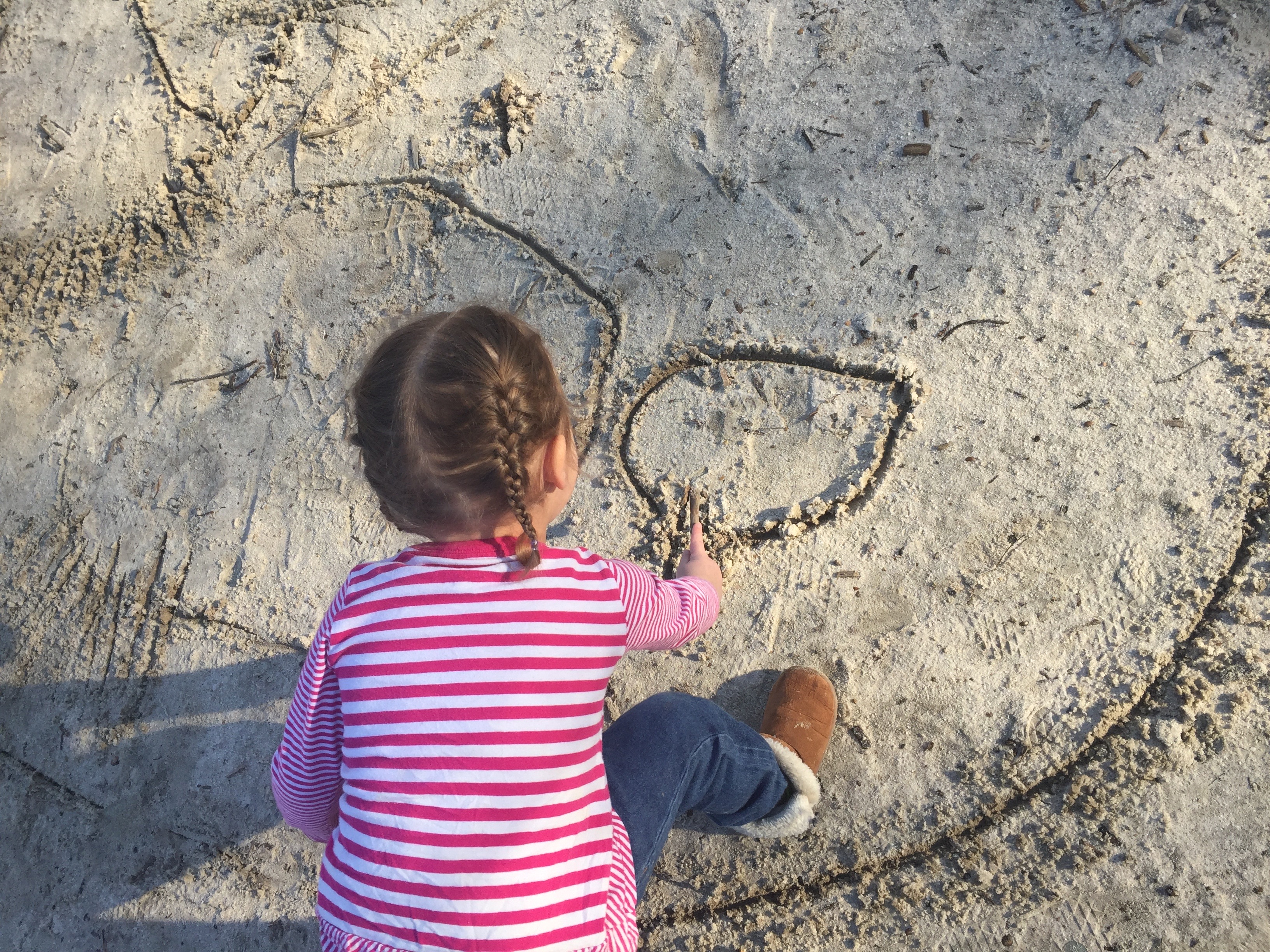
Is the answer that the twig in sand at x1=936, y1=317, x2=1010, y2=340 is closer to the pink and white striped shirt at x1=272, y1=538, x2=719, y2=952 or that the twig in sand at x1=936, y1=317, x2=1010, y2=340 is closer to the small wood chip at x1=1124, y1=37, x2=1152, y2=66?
the small wood chip at x1=1124, y1=37, x2=1152, y2=66

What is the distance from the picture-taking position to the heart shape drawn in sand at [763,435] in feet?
7.28

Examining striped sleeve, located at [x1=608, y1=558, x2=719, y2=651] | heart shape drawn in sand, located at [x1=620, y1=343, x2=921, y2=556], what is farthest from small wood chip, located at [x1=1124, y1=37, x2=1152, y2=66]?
striped sleeve, located at [x1=608, y1=558, x2=719, y2=651]

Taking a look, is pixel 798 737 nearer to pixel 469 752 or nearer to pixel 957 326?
pixel 469 752

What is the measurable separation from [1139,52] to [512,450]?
231cm

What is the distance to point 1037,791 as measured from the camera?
1.96m

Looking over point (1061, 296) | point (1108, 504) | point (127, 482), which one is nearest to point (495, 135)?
point (127, 482)

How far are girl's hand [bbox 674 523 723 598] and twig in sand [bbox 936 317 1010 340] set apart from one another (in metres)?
0.91

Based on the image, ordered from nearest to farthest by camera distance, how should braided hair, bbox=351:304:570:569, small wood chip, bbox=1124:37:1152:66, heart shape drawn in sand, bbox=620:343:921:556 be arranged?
braided hair, bbox=351:304:570:569
heart shape drawn in sand, bbox=620:343:921:556
small wood chip, bbox=1124:37:1152:66

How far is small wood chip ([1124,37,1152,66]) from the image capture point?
7.62 feet

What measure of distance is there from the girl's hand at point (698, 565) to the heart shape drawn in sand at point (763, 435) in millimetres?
191

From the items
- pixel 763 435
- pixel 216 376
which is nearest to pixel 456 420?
pixel 763 435

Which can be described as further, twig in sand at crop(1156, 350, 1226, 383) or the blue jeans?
twig in sand at crop(1156, 350, 1226, 383)

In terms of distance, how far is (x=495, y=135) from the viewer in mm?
2625

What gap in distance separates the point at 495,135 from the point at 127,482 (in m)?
1.66
